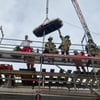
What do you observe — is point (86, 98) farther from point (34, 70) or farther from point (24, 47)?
point (24, 47)

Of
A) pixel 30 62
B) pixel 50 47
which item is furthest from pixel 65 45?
pixel 30 62

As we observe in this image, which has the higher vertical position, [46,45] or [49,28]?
[49,28]

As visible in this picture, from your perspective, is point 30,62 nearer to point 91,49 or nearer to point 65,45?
point 65,45

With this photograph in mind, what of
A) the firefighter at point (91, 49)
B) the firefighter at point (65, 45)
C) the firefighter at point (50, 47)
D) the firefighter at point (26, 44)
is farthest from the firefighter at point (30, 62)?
the firefighter at point (91, 49)

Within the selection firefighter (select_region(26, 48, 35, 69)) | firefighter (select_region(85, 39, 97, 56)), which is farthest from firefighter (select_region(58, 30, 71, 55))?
firefighter (select_region(26, 48, 35, 69))

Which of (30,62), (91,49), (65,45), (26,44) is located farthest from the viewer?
(26,44)

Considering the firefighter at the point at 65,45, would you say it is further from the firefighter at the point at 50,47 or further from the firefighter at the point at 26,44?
the firefighter at the point at 26,44

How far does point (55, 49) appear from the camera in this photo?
43.9ft

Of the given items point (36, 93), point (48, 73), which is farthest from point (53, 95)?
point (48, 73)

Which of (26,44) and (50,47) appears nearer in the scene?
(50,47)

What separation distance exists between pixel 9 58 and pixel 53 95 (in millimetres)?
4456

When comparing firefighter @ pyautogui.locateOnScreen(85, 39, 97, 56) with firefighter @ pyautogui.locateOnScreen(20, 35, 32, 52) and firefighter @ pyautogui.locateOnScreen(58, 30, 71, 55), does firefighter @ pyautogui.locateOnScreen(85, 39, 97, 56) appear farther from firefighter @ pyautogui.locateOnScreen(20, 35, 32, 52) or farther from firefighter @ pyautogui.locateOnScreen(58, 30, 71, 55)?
firefighter @ pyautogui.locateOnScreen(20, 35, 32, 52)

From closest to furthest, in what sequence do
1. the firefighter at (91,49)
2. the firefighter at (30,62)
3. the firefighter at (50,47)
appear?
the firefighter at (30,62) → the firefighter at (50,47) → the firefighter at (91,49)

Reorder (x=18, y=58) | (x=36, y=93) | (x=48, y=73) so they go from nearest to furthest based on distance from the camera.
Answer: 1. (x=36, y=93)
2. (x=48, y=73)
3. (x=18, y=58)
